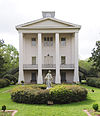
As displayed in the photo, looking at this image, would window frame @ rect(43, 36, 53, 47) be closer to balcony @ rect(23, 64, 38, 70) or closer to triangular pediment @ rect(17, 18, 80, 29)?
triangular pediment @ rect(17, 18, 80, 29)

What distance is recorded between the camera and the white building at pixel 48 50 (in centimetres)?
3388

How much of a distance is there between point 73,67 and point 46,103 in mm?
21081

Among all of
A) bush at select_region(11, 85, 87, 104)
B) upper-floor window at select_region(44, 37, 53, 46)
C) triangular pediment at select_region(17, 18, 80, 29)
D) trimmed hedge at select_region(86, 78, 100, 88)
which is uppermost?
triangular pediment at select_region(17, 18, 80, 29)

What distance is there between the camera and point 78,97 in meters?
14.9

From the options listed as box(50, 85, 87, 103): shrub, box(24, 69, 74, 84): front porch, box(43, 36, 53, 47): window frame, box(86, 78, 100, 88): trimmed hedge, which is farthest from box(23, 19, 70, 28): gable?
box(50, 85, 87, 103): shrub

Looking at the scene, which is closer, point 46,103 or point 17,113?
point 17,113

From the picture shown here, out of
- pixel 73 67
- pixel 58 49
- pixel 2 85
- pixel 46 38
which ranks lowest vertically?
pixel 2 85

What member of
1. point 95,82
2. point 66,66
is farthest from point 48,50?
point 95,82

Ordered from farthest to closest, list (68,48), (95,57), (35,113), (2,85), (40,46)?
(68,48) < (40,46) < (95,57) < (2,85) < (35,113)

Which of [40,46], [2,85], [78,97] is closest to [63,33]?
[40,46]

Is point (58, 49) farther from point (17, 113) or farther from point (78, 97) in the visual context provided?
point (17, 113)

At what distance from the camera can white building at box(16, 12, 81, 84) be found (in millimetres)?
33875

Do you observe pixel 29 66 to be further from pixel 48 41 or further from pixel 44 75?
pixel 48 41

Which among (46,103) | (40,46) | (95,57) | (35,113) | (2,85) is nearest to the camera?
(35,113)
